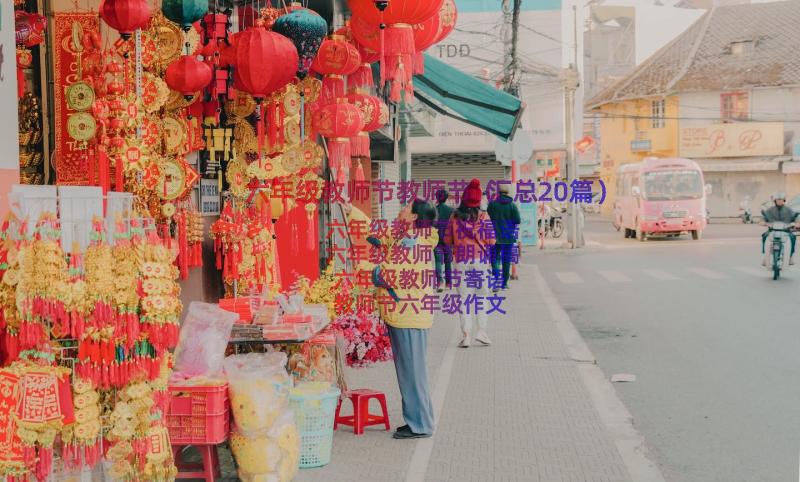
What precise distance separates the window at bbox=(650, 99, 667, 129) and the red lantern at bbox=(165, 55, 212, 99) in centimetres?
4882

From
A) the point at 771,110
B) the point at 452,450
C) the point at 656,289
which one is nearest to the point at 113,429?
the point at 452,450

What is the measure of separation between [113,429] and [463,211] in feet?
27.0

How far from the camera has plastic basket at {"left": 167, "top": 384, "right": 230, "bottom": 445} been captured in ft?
18.9

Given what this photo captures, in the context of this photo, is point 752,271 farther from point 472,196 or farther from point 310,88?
point 310,88

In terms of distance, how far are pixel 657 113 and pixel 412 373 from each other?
4934 centimetres

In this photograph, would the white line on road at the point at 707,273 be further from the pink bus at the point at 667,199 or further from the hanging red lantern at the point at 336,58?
the pink bus at the point at 667,199

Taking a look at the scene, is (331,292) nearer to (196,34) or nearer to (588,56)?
(196,34)

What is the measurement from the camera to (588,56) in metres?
74.1

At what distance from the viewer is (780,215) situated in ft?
65.2

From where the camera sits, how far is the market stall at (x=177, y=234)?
475cm

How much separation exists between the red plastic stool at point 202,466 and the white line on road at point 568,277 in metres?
15.1

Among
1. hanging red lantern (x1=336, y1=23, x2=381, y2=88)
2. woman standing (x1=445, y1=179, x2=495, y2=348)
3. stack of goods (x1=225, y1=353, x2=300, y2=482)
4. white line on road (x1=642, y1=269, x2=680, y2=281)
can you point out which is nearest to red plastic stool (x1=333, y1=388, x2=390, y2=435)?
stack of goods (x1=225, y1=353, x2=300, y2=482)

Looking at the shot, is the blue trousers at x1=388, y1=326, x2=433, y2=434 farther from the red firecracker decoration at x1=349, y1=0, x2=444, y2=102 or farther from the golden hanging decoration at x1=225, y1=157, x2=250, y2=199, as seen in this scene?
the golden hanging decoration at x1=225, y1=157, x2=250, y2=199

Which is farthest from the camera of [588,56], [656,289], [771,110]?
[588,56]
